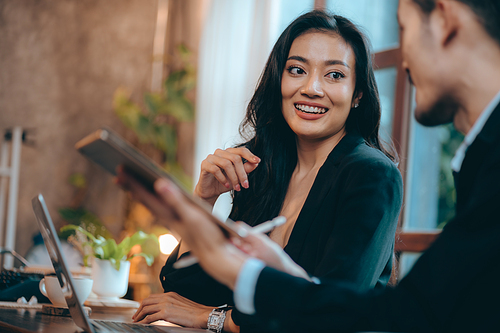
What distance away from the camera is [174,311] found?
1339 millimetres

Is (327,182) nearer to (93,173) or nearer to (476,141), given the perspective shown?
(476,141)

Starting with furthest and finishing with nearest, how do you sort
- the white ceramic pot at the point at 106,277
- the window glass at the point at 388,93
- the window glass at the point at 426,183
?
the window glass at the point at 388,93, the window glass at the point at 426,183, the white ceramic pot at the point at 106,277

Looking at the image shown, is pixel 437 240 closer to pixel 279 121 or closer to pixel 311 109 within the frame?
pixel 311 109

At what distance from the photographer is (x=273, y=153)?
1759 mm

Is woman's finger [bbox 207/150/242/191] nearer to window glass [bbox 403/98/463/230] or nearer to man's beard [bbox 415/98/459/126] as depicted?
man's beard [bbox 415/98/459/126]

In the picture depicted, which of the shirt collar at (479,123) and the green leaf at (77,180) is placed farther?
the green leaf at (77,180)

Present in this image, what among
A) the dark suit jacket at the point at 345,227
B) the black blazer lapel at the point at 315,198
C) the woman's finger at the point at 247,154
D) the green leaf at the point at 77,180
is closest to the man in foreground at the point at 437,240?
the dark suit jacket at the point at 345,227

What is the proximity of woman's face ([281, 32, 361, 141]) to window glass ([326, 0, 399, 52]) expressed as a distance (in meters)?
1.88

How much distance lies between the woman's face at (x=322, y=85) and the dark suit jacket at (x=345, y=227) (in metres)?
0.10

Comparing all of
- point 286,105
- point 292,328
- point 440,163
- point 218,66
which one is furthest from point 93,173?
point 292,328

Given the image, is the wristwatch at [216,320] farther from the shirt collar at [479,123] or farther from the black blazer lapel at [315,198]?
the shirt collar at [479,123]

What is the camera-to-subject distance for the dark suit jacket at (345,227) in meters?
1.08

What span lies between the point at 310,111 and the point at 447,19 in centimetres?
80

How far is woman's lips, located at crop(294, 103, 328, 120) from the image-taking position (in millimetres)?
1534
